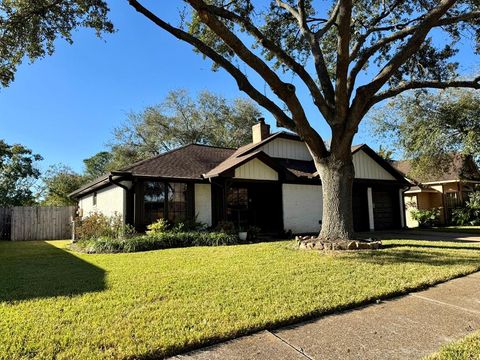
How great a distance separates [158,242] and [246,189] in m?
5.72

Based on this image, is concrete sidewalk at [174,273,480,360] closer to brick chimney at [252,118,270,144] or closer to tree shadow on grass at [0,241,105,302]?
tree shadow on grass at [0,241,105,302]

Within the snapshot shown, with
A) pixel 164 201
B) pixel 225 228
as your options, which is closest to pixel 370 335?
pixel 225 228

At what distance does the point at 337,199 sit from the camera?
966cm

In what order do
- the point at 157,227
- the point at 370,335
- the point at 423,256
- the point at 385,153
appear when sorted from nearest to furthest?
the point at 370,335, the point at 423,256, the point at 157,227, the point at 385,153

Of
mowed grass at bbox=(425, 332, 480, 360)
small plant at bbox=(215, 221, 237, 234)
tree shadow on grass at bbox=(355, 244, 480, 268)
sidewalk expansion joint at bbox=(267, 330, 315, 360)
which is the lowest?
mowed grass at bbox=(425, 332, 480, 360)

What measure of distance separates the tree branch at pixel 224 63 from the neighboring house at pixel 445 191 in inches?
646

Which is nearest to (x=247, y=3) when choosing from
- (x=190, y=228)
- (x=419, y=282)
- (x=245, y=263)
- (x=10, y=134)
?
(x=190, y=228)

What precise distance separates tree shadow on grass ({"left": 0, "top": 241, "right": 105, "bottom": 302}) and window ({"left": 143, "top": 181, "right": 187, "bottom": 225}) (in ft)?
14.2

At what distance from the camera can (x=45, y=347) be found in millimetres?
3154

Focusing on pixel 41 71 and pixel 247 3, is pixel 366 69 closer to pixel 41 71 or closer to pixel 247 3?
pixel 247 3

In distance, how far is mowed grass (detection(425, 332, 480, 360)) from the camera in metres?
3.01

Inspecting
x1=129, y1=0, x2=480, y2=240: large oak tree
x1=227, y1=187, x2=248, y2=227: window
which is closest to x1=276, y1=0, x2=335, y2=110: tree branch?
x1=129, y1=0, x2=480, y2=240: large oak tree

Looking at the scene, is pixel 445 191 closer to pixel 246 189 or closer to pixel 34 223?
pixel 246 189

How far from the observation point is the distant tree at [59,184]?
2792cm
